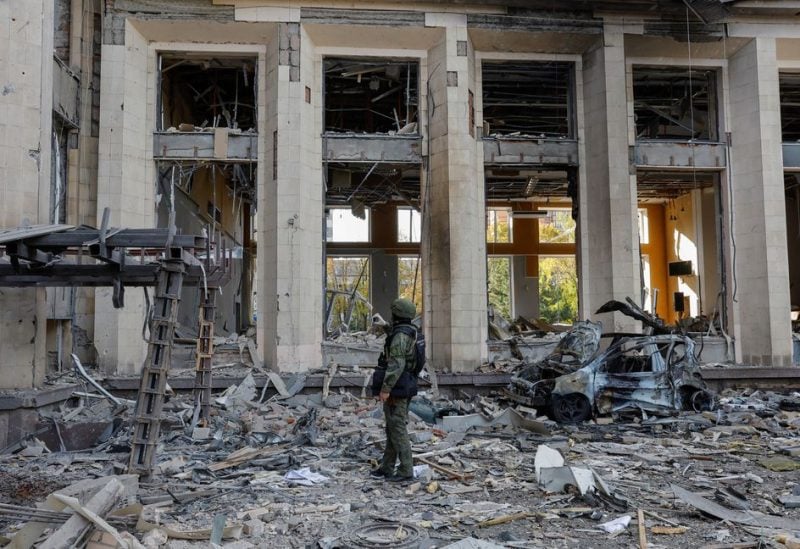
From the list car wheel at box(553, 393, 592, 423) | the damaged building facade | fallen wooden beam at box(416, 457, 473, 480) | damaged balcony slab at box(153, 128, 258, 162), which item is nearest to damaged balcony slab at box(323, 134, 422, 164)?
the damaged building facade

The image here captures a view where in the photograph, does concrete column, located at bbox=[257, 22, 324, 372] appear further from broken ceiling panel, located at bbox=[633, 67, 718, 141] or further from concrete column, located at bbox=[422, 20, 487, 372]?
broken ceiling panel, located at bbox=[633, 67, 718, 141]

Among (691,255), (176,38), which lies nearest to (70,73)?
(176,38)

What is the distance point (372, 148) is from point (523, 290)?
11.9 meters

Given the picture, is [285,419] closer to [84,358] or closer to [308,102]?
[84,358]

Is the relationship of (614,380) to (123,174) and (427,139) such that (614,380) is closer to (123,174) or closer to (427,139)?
(427,139)

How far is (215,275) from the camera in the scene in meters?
8.76

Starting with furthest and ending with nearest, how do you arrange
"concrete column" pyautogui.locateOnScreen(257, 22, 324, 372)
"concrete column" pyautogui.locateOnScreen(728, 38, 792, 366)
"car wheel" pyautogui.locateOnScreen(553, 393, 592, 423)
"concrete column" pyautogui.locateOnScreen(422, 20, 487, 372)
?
"concrete column" pyautogui.locateOnScreen(728, 38, 792, 366), "concrete column" pyautogui.locateOnScreen(422, 20, 487, 372), "concrete column" pyautogui.locateOnScreen(257, 22, 324, 372), "car wheel" pyautogui.locateOnScreen(553, 393, 592, 423)

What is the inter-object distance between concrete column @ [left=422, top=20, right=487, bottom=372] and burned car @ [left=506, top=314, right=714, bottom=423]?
7.70 feet

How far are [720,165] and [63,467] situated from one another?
14.7 metres

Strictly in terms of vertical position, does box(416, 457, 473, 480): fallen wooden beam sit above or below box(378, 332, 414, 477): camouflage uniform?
below

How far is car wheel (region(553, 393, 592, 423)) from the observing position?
32.8 feet

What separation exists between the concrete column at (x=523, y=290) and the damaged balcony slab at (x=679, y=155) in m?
9.76

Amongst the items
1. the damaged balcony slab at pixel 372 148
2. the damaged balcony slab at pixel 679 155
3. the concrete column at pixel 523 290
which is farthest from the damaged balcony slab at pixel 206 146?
the concrete column at pixel 523 290

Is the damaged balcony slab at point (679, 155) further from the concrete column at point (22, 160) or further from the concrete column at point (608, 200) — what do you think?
the concrete column at point (22, 160)
